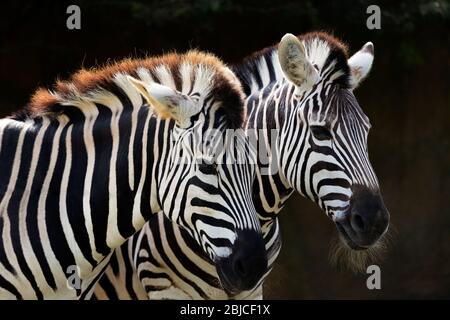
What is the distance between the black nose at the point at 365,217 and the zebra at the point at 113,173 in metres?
0.88

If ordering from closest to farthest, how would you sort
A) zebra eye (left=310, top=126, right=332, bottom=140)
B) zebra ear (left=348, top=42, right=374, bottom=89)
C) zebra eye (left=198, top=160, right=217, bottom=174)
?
zebra eye (left=198, top=160, right=217, bottom=174) → zebra eye (left=310, top=126, right=332, bottom=140) → zebra ear (left=348, top=42, right=374, bottom=89)

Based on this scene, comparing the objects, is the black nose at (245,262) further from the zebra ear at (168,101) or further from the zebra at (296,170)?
the zebra at (296,170)

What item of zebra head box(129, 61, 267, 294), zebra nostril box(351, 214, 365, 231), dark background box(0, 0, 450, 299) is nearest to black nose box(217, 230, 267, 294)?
zebra head box(129, 61, 267, 294)

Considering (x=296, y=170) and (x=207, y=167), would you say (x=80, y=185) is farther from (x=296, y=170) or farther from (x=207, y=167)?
(x=296, y=170)

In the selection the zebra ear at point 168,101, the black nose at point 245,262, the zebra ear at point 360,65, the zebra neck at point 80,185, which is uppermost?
the zebra ear at point 360,65

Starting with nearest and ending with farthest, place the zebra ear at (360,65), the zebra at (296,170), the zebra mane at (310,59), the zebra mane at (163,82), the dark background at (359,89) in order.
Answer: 1. the zebra mane at (163,82)
2. the zebra at (296,170)
3. the zebra mane at (310,59)
4. the zebra ear at (360,65)
5. the dark background at (359,89)

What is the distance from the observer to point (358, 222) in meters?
5.83

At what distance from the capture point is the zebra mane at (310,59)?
20.6 ft

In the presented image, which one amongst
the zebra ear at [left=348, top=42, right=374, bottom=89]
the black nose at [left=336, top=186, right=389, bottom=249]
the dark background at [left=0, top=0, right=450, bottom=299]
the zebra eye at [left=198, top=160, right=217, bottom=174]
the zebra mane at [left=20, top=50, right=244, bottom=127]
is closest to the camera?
the zebra eye at [left=198, top=160, right=217, bottom=174]

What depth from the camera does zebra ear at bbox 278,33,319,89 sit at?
608cm

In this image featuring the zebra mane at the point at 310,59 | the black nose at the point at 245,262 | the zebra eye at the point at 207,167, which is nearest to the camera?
the black nose at the point at 245,262

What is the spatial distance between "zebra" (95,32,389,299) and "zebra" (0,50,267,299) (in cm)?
83

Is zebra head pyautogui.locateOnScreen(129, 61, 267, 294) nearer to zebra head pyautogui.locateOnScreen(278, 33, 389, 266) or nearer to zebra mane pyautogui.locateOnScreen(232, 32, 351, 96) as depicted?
zebra head pyautogui.locateOnScreen(278, 33, 389, 266)

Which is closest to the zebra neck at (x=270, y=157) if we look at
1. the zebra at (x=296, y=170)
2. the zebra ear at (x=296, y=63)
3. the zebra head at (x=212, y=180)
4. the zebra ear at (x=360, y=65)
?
the zebra at (x=296, y=170)
